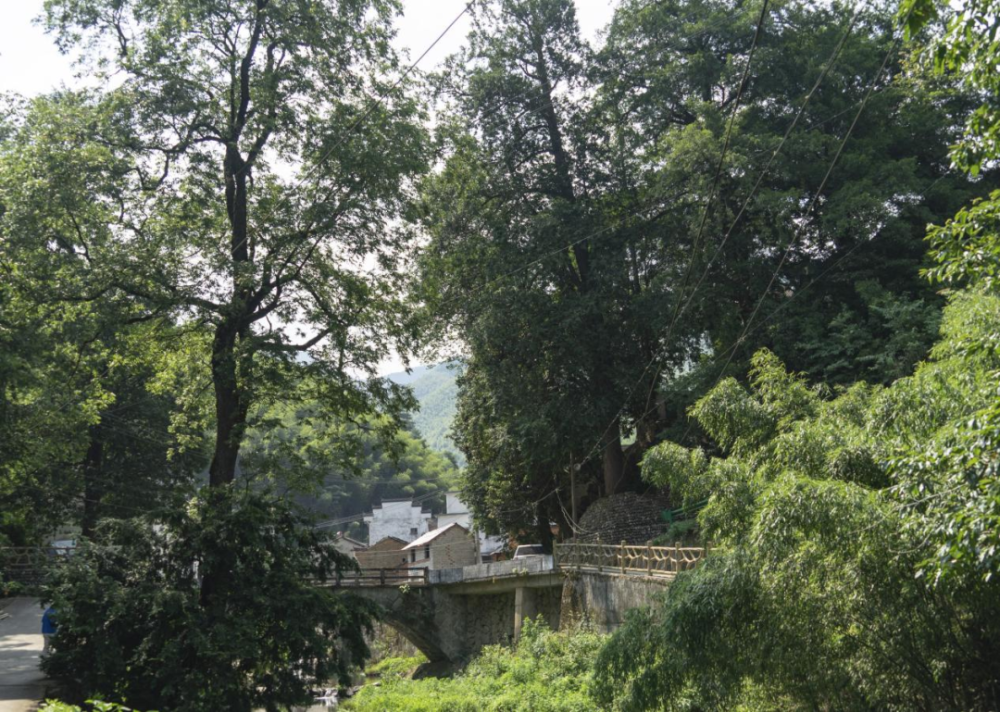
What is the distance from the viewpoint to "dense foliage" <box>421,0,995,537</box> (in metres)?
23.3

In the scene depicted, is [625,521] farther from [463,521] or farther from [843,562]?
[463,521]

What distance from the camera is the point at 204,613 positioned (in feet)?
46.4

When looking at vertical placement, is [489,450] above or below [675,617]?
above

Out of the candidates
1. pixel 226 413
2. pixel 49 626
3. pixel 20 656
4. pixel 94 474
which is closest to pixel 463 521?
pixel 94 474

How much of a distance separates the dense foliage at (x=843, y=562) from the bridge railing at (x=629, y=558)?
5.99m

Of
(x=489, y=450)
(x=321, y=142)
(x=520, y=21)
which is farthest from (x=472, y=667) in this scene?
(x=520, y=21)

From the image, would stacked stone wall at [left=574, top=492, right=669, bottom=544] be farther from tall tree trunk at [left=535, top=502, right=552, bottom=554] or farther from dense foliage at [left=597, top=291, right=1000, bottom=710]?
dense foliage at [left=597, top=291, right=1000, bottom=710]

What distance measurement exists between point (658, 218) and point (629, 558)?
35.0ft

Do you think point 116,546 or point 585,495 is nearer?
point 116,546

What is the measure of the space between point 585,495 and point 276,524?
1833 centimetres

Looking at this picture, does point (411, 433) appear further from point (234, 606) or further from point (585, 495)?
point (234, 606)

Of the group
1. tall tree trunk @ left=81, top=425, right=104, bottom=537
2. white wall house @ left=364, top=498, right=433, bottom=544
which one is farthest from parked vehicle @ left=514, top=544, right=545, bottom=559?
white wall house @ left=364, top=498, right=433, bottom=544

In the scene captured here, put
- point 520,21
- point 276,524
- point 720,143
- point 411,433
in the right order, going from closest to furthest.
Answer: point 276,524 → point 720,143 → point 520,21 → point 411,433

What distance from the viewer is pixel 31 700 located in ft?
48.5
